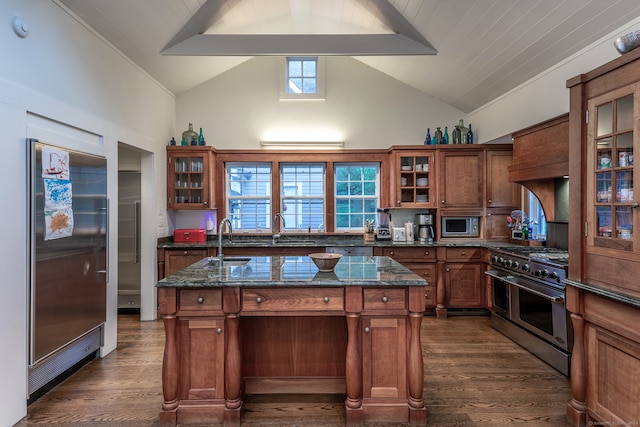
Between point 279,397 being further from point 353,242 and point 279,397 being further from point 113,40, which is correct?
point 113,40

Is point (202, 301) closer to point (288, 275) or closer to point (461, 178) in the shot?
point (288, 275)

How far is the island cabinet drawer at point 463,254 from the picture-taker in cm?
442

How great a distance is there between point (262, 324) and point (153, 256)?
99.3 inches

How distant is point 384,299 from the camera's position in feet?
7.09

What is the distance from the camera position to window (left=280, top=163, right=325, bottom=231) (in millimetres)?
5164

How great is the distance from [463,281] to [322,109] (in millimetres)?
3139

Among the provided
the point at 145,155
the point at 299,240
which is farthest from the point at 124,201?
the point at 299,240

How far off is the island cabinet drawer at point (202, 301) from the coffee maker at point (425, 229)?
3281 millimetres

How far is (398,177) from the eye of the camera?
4805mm

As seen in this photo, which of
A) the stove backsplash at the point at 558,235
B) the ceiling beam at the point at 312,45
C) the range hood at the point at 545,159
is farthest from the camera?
the ceiling beam at the point at 312,45

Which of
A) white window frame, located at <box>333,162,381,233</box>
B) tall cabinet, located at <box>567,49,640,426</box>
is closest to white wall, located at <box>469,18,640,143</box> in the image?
tall cabinet, located at <box>567,49,640,426</box>

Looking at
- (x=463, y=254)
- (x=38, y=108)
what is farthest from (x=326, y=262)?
(x=463, y=254)

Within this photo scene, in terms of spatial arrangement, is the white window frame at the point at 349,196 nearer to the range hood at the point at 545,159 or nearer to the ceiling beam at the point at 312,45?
the ceiling beam at the point at 312,45

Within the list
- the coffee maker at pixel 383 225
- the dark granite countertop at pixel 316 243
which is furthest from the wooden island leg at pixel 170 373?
the coffee maker at pixel 383 225
